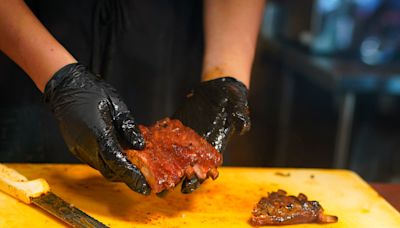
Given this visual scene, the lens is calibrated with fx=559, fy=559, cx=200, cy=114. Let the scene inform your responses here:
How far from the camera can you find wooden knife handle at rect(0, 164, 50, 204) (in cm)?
143

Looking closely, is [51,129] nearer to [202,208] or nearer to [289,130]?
[202,208]

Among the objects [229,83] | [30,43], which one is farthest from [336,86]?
[30,43]

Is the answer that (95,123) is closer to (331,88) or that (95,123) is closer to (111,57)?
(111,57)

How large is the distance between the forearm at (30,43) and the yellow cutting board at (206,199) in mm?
316

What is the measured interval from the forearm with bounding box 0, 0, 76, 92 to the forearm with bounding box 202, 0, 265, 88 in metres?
0.52

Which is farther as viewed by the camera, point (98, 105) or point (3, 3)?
point (3, 3)

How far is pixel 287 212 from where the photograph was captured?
1.45 m

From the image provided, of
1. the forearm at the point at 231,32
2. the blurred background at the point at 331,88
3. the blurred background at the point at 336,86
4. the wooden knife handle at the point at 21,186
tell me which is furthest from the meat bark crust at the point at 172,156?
the blurred background at the point at 336,86

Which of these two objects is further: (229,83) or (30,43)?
(229,83)

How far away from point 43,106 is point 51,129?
86 mm

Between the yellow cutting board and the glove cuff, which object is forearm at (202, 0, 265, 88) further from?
the yellow cutting board

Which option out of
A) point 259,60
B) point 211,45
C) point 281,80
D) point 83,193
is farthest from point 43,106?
point 259,60

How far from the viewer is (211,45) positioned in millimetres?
1854

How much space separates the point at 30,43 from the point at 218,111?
0.54m
